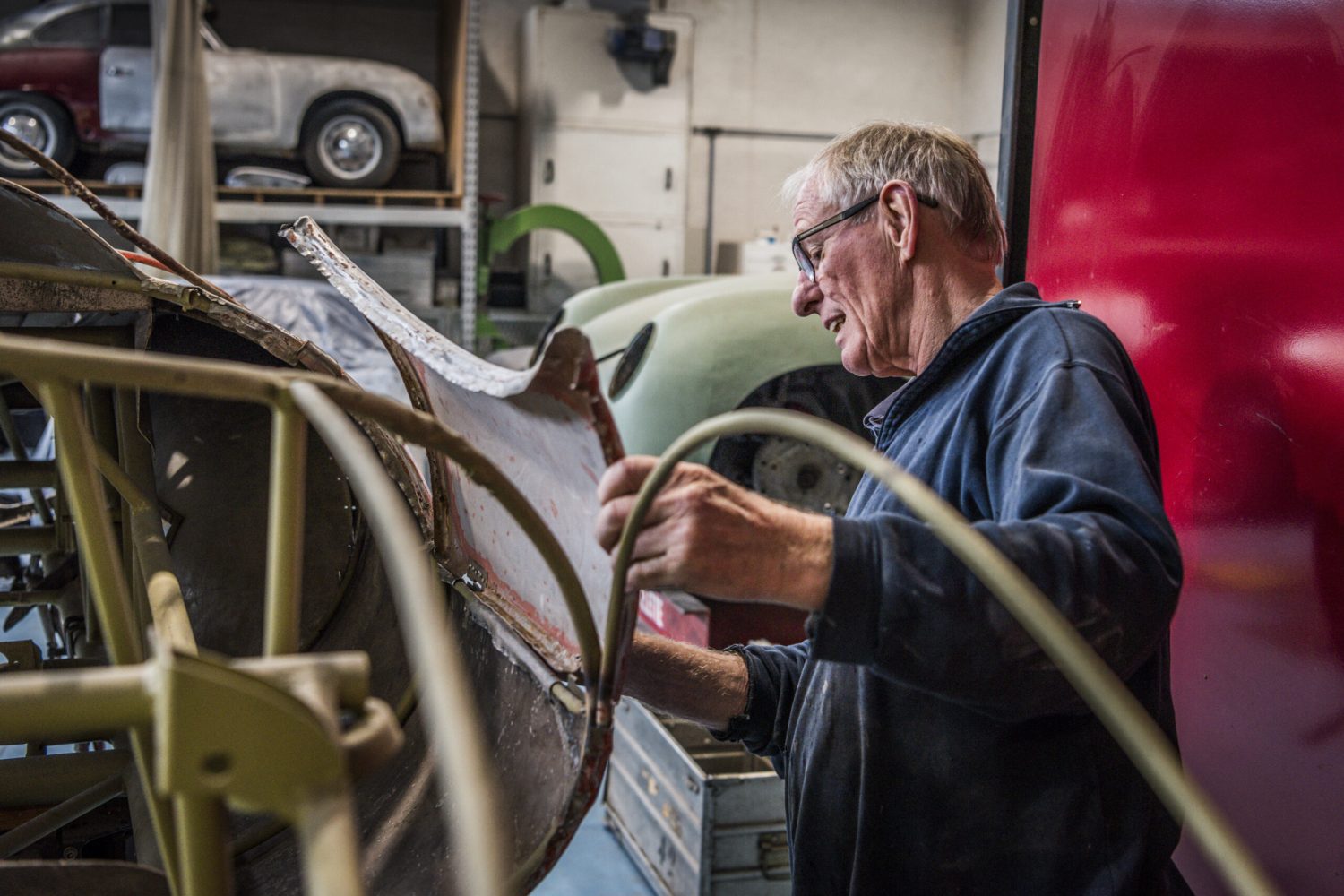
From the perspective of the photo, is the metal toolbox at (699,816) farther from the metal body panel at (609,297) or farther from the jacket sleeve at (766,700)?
the metal body panel at (609,297)

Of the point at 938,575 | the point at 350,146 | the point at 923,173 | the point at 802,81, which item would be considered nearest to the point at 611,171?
the point at 350,146

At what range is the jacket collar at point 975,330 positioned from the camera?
1.42 meters

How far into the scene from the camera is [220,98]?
6.97 meters

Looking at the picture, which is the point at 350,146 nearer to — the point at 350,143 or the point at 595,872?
the point at 350,143

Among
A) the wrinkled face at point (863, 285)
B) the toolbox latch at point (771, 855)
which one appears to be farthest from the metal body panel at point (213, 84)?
the wrinkled face at point (863, 285)

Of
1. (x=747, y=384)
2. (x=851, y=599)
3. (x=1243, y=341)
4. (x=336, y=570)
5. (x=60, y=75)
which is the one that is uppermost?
(x=60, y=75)

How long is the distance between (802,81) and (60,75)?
5.89m

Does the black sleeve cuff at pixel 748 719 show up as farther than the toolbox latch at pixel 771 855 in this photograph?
No

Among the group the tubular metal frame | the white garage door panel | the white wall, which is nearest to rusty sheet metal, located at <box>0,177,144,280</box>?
the tubular metal frame

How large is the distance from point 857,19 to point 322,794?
10432mm

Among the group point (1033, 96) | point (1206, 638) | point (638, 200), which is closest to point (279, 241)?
point (638, 200)

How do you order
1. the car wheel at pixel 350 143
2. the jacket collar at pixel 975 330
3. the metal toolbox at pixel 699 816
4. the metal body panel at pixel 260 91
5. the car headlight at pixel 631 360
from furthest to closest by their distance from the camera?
the car wheel at pixel 350 143 → the metal body panel at pixel 260 91 → the car headlight at pixel 631 360 → the metal toolbox at pixel 699 816 → the jacket collar at pixel 975 330

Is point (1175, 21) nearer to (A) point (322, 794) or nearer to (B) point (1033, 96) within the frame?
(B) point (1033, 96)

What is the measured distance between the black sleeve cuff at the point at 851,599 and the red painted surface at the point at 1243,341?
74cm
